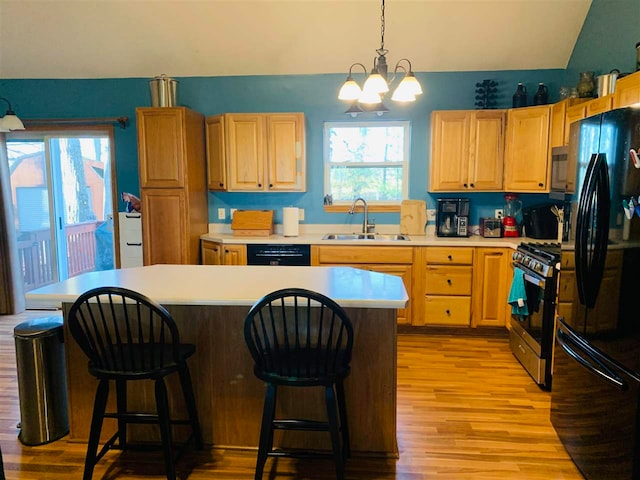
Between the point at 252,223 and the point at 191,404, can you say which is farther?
the point at 252,223

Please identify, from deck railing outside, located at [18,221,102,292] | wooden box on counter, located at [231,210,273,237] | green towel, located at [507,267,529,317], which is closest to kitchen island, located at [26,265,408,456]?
green towel, located at [507,267,529,317]

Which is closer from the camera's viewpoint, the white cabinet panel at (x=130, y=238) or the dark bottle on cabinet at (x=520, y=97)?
the dark bottle on cabinet at (x=520, y=97)

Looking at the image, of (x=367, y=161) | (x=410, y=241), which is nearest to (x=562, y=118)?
(x=410, y=241)

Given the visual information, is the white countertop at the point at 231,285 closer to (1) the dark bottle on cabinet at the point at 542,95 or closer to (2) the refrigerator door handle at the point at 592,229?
(2) the refrigerator door handle at the point at 592,229

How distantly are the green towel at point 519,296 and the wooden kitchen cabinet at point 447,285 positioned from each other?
68 centimetres

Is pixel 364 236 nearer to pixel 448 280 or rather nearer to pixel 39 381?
pixel 448 280

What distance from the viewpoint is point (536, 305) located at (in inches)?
131

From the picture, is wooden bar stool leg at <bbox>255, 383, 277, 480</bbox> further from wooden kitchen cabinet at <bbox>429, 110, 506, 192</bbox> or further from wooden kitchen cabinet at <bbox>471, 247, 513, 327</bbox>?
wooden kitchen cabinet at <bbox>429, 110, 506, 192</bbox>

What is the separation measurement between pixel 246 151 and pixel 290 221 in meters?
0.80

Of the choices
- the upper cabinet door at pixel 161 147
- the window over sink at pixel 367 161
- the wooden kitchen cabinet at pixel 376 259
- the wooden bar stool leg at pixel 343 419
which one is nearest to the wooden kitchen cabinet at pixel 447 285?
the wooden kitchen cabinet at pixel 376 259

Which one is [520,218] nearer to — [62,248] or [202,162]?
[202,162]

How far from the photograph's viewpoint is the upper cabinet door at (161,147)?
4297 millimetres

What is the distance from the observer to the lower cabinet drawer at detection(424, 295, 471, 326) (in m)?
4.25

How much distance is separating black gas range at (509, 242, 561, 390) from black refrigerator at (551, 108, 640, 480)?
66 cm
